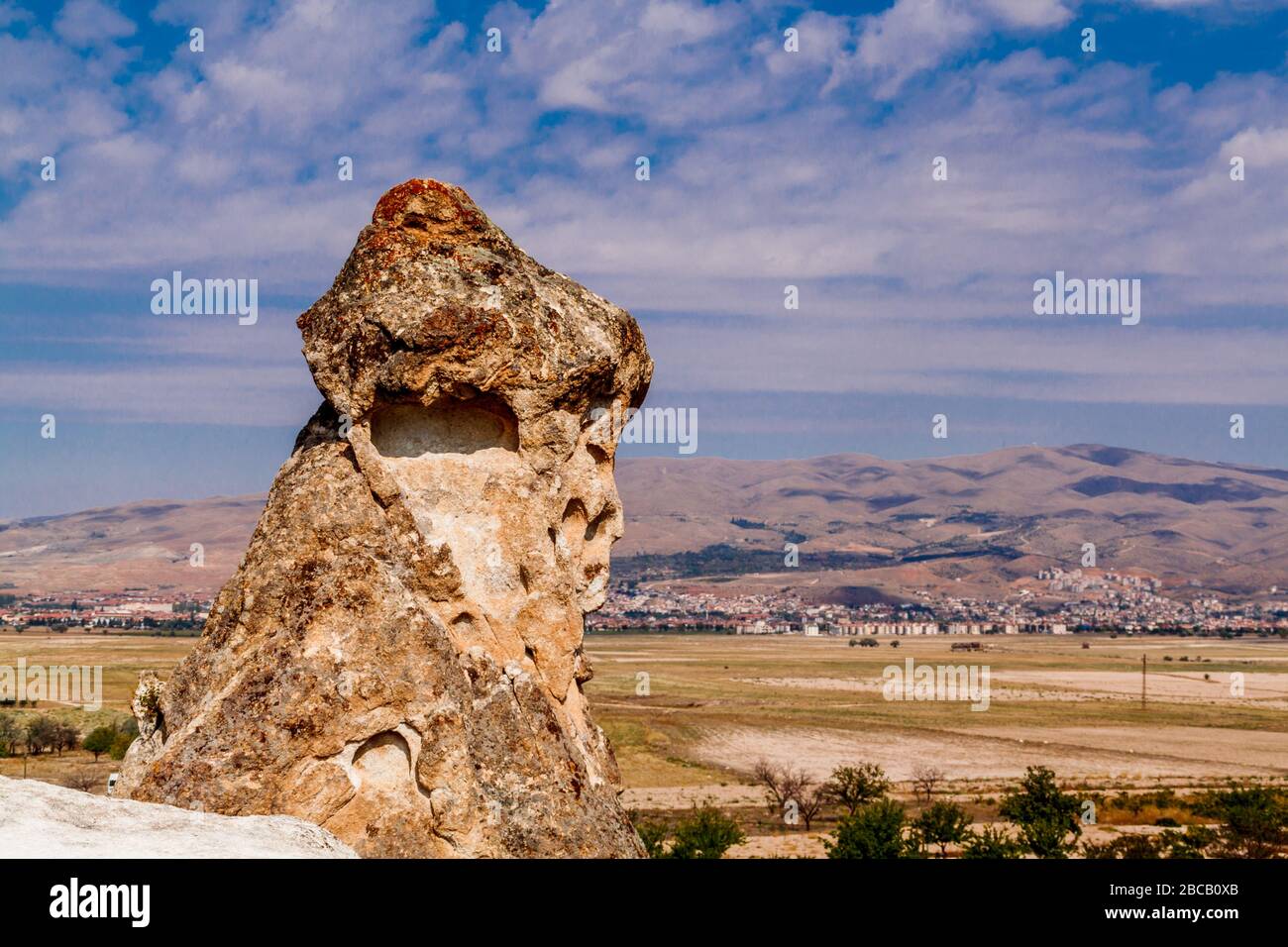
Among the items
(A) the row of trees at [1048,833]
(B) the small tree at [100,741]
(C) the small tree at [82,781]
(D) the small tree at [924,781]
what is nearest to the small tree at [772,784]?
(D) the small tree at [924,781]

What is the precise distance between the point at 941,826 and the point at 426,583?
144 ft

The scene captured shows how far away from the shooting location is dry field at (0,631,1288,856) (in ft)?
238

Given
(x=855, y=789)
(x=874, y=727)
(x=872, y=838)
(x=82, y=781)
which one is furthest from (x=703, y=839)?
(x=874, y=727)

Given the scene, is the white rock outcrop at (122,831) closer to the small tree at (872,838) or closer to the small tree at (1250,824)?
the small tree at (872,838)

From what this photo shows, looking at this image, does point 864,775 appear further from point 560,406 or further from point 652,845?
point 560,406

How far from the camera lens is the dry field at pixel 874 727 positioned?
7256 cm

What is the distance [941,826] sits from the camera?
50.9m

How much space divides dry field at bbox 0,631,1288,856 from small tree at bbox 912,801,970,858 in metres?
5.05

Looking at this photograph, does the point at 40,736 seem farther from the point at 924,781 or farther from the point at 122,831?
the point at 122,831

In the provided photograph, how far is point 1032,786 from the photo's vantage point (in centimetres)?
5538

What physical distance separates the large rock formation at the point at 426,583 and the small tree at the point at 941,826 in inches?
1608

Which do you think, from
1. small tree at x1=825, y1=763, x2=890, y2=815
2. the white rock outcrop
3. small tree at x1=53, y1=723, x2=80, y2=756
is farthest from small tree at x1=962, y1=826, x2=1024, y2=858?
small tree at x1=53, y1=723, x2=80, y2=756

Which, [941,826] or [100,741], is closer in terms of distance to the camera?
[941,826]
